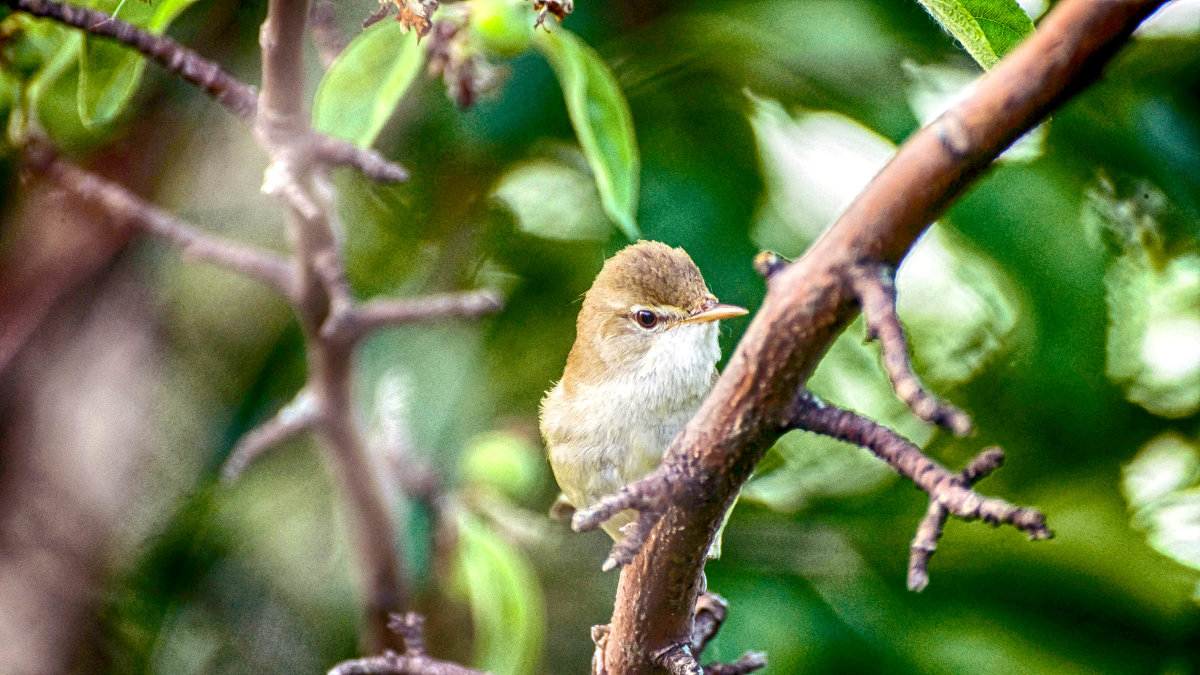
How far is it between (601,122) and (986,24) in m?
0.58

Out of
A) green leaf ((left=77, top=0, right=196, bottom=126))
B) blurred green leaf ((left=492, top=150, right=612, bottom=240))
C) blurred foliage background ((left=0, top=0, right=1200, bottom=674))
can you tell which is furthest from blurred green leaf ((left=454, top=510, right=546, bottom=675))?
green leaf ((left=77, top=0, right=196, bottom=126))

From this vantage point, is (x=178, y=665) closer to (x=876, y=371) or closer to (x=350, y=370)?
(x=350, y=370)

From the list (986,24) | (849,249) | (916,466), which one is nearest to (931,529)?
(916,466)

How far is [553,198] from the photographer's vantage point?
8.07ft

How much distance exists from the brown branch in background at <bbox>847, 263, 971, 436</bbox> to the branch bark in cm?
2

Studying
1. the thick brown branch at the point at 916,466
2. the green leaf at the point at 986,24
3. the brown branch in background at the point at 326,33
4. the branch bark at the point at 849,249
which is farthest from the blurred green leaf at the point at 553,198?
the thick brown branch at the point at 916,466

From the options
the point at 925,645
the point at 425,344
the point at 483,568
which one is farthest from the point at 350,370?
the point at 925,645

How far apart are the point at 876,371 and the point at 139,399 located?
183 cm

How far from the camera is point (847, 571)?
2.24m

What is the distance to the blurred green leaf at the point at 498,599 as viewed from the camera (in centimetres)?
187

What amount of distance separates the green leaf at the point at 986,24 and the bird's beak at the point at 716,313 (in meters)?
0.60

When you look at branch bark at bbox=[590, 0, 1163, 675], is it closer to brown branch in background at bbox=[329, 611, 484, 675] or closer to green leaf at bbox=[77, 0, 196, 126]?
brown branch in background at bbox=[329, 611, 484, 675]

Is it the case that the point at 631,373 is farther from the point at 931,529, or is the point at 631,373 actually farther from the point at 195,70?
the point at 931,529

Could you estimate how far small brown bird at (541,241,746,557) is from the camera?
165 cm
